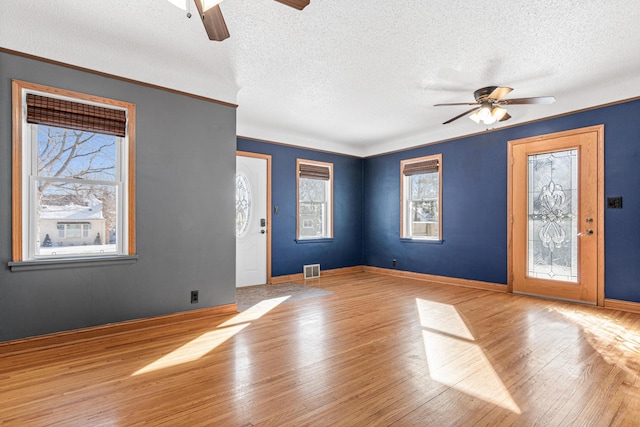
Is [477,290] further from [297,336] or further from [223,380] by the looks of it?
[223,380]

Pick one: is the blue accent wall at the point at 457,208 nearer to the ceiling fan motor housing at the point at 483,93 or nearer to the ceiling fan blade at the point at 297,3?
the ceiling fan motor housing at the point at 483,93

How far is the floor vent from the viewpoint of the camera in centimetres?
636

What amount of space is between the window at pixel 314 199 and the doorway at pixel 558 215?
3313 mm

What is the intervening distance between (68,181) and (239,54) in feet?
6.68

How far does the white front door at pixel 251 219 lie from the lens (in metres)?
5.66

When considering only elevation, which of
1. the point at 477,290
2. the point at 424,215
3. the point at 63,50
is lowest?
the point at 477,290

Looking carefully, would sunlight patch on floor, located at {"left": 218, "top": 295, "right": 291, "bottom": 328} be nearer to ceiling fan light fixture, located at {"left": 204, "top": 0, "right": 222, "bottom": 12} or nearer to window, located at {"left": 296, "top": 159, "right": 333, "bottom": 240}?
window, located at {"left": 296, "top": 159, "right": 333, "bottom": 240}

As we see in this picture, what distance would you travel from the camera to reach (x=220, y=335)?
322cm

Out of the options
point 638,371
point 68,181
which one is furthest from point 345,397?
point 68,181

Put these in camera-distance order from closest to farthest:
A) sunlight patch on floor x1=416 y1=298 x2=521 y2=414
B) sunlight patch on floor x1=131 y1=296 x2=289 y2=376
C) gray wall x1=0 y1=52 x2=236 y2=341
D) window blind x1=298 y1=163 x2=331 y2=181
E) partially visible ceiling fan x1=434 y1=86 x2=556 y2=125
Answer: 1. sunlight patch on floor x1=416 y1=298 x2=521 y2=414
2. sunlight patch on floor x1=131 y1=296 x2=289 y2=376
3. gray wall x1=0 y1=52 x2=236 y2=341
4. partially visible ceiling fan x1=434 y1=86 x2=556 y2=125
5. window blind x1=298 y1=163 x2=331 y2=181

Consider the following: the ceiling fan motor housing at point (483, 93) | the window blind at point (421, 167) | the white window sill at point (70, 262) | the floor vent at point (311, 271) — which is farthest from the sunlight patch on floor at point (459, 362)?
the window blind at point (421, 167)

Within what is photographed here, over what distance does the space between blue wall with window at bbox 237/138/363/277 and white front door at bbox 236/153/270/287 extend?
18 cm

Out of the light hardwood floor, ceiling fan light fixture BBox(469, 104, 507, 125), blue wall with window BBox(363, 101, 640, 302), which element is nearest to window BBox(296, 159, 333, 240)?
blue wall with window BBox(363, 101, 640, 302)

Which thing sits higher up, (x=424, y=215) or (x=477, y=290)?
(x=424, y=215)
